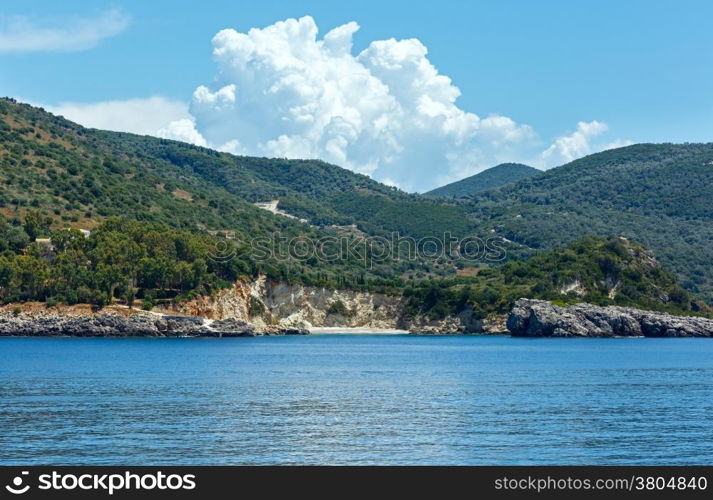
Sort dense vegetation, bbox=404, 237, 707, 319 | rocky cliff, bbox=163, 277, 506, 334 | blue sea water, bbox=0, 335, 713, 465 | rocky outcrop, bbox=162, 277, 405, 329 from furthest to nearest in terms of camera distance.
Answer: dense vegetation, bbox=404, 237, 707, 319 < rocky cliff, bbox=163, 277, 506, 334 < rocky outcrop, bbox=162, 277, 405, 329 < blue sea water, bbox=0, 335, 713, 465

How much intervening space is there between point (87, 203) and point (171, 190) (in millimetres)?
43420

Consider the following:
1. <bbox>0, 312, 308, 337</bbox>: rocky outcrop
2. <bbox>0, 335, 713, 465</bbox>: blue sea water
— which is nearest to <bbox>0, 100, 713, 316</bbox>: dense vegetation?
<bbox>0, 312, 308, 337</bbox>: rocky outcrop

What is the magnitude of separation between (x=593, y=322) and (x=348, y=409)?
97218mm

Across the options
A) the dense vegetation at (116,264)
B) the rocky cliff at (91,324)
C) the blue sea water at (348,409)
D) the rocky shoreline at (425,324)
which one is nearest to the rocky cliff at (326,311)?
the rocky shoreline at (425,324)

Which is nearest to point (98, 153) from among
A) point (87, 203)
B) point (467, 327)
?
point (87, 203)

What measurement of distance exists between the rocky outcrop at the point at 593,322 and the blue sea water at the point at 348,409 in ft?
157

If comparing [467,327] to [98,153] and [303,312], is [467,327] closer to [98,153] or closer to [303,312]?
[303,312]

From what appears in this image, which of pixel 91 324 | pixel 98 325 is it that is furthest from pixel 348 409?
pixel 98 325

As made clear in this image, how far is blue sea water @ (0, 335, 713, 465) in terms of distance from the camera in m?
35.2

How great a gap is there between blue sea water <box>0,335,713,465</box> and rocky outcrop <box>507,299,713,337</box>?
157 feet

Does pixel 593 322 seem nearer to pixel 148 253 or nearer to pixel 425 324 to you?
pixel 425 324

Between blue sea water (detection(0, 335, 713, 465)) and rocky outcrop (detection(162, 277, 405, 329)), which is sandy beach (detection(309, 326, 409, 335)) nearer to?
rocky outcrop (detection(162, 277, 405, 329))

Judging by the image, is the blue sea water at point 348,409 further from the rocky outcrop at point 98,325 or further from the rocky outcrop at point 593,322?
the rocky outcrop at point 593,322

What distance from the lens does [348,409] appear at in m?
47.5
